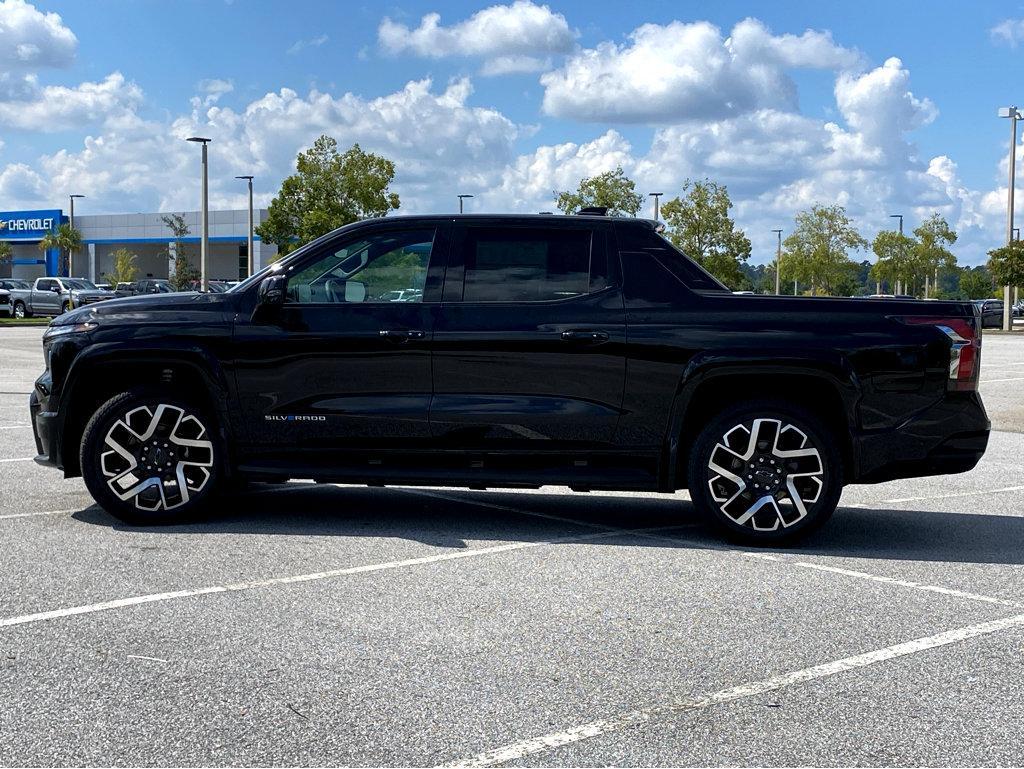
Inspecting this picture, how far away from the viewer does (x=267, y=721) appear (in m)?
4.01

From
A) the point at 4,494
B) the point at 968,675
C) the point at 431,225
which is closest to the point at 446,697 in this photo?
the point at 968,675

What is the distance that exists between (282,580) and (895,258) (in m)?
77.6

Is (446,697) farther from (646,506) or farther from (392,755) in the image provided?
(646,506)

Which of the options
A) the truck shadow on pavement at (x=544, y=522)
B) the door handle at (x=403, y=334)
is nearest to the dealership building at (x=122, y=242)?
the truck shadow on pavement at (x=544, y=522)

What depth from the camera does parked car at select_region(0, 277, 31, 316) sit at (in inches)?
2082

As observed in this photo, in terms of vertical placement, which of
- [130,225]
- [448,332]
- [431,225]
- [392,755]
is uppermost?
[130,225]

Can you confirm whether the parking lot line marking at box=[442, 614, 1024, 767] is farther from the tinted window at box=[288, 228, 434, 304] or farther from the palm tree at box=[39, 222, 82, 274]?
the palm tree at box=[39, 222, 82, 274]

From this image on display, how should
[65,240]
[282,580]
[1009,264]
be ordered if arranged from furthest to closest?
[65,240] → [1009,264] → [282,580]

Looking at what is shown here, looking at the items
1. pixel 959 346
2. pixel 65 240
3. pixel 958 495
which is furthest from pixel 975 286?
pixel 959 346

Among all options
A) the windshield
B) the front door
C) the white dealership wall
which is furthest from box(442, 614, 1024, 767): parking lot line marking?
the white dealership wall

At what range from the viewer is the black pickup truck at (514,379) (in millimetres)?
6902

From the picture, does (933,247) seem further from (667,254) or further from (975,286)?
(667,254)

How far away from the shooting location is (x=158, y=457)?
7.39 m

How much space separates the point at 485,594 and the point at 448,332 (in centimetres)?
184
